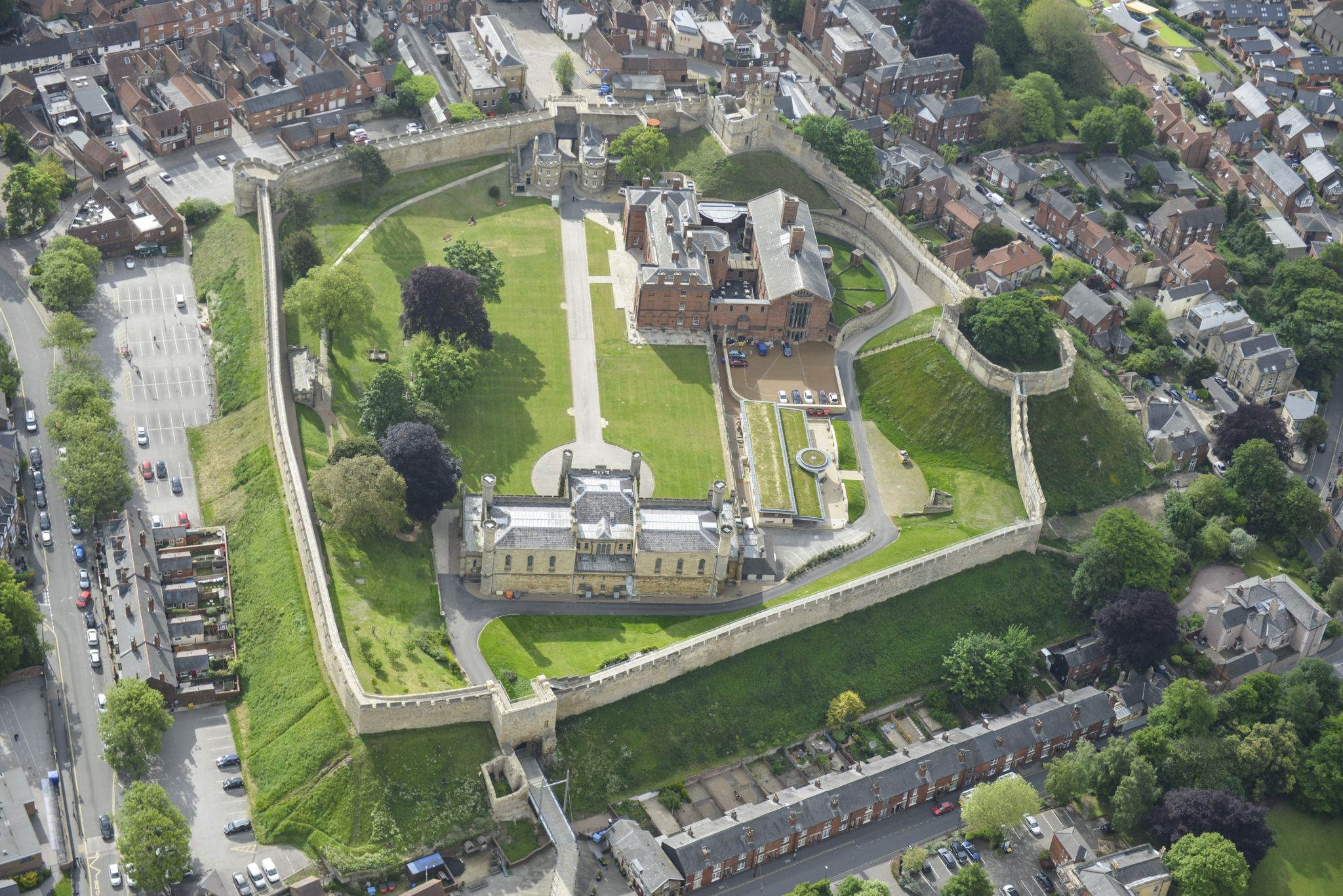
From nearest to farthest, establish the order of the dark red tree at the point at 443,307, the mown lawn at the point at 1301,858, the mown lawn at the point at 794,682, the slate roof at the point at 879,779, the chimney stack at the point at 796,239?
the slate roof at the point at 879,779 < the mown lawn at the point at 794,682 < the mown lawn at the point at 1301,858 < the dark red tree at the point at 443,307 < the chimney stack at the point at 796,239

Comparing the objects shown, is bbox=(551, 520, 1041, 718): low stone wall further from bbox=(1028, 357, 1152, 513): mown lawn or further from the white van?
the white van

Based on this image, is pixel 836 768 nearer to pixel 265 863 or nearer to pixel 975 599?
pixel 975 599

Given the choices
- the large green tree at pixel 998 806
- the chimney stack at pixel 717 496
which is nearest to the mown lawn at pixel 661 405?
the chimney stack at pixel 717 496

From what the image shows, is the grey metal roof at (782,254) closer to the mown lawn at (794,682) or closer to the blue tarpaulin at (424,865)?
the mown lawn at (794,682)

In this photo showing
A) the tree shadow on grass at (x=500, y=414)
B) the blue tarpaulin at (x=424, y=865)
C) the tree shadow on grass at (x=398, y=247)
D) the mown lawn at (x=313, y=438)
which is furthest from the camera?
the tree shadow on grass at (x=398, y=247)

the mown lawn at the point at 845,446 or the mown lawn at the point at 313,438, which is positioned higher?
the mown lawn at the point at 313,438

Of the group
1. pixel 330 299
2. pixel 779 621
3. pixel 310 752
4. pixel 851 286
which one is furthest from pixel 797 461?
pixel 310 752

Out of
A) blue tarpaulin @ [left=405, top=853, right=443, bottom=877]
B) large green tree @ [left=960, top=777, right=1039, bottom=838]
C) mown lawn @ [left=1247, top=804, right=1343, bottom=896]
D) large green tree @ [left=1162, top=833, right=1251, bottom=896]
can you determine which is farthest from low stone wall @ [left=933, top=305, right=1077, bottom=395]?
blue tarpaulin @ [left=405, top=853, right=443, bottom=877]
